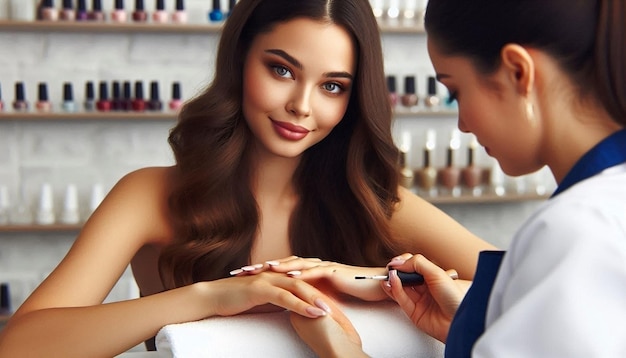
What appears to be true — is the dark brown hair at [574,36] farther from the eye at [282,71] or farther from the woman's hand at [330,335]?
the eye at [282,71]

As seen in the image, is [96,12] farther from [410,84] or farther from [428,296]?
[428,296]

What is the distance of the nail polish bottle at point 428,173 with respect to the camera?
3434mm

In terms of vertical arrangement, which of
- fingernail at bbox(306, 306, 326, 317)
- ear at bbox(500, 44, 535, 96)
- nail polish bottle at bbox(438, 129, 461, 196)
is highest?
ear at bbox(500, 44, 535, 96)

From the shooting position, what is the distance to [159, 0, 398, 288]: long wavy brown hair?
4.66 feet

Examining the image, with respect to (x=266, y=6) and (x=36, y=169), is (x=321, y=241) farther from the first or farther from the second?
(x=36, y=169)

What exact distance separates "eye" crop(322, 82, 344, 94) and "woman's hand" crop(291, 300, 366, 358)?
499 millimetres

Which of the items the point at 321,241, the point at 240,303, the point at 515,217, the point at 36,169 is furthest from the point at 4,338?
the point at 515,217

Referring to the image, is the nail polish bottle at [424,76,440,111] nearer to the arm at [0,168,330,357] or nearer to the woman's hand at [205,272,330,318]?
the arm at [0,168,330,357]

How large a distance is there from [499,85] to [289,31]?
67 cm

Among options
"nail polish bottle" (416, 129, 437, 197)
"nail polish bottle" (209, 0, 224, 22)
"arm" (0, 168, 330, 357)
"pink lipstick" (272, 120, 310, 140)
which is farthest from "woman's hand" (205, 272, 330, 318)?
"nail polish bottle" (416, 129, 437, 197)

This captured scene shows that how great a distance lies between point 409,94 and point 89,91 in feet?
4.04

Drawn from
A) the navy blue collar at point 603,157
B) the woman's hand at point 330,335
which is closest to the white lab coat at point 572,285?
the navy blue collar at point 603,157

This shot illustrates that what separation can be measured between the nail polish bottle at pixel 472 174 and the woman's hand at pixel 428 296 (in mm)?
2402

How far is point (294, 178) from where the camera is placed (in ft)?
5.08
